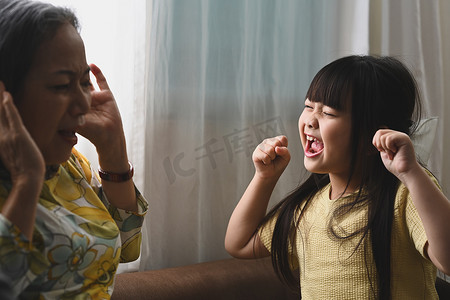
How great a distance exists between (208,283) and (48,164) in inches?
33.2

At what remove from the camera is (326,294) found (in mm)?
1229

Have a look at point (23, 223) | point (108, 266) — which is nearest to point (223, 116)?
point (108, 266)

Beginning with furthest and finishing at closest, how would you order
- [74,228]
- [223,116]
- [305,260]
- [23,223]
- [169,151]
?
Result: [223,116] → [169,151] → [305,260] → [74,228] → [23,223]

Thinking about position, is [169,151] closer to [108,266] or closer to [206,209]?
[206,209]

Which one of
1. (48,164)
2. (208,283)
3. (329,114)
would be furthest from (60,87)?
(208,283)

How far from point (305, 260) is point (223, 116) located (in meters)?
0.63

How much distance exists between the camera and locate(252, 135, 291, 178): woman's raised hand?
1356mm

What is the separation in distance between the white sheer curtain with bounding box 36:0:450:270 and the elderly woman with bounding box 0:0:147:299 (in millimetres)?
626

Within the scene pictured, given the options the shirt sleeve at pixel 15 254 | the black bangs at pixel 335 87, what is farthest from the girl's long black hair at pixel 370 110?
the shirt sleeve at pixel 15 254

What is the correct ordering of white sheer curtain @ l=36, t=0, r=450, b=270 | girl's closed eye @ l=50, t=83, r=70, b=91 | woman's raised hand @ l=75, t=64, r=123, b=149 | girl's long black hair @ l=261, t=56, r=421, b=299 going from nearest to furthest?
girl's closed eye @ l=50, t=83, r=70, b=91 < woman's raised hand @ l=75, t=64, r=123, b=149 < girl's long black hair @ l=261, t=56, r=421, b=299 < white sheer curtain @ l=36, t=0, r=450, b=270

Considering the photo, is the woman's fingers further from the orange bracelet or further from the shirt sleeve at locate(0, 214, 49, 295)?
the shirt sleeve at locate(0, 214, 49, 295)

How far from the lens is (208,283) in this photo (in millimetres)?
1562

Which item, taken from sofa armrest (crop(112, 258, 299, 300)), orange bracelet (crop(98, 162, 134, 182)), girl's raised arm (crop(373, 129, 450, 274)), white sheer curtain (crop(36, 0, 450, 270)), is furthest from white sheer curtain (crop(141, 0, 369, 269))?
girl's raised arm (crop(373, 129, 450, 274))

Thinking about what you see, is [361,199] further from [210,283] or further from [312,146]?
[210,283]
